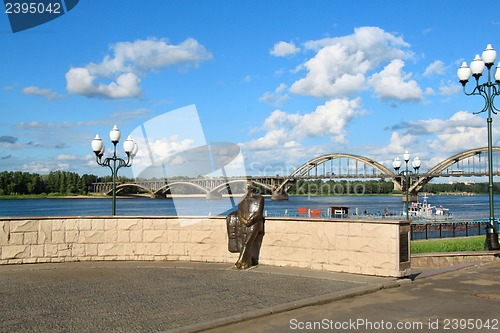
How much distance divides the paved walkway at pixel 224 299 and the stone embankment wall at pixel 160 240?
1.57ft

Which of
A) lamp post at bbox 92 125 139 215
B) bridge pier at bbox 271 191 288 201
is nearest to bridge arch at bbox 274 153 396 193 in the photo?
bridge pier at bbox 271 191 288 201

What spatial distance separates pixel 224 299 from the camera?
27.1 feet

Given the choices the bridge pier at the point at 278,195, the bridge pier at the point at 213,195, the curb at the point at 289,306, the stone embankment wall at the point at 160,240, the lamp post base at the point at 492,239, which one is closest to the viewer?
the curb at the point at 289,306

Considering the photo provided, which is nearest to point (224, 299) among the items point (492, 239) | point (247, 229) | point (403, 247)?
point (247, 229)

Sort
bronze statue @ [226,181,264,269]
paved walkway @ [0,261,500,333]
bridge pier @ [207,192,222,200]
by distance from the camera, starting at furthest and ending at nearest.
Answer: bridge pier @ [207,192,222,200] < bronze statue @ [226,181,264,269] < paved walkway @ [0,261,500,333]

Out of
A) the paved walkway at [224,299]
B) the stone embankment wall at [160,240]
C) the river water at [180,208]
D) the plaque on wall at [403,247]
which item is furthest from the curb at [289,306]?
the river water at [180,208]

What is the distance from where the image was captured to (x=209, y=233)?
12.7 meters

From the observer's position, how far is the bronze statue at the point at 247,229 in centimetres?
1157

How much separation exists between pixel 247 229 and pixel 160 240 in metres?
2.46

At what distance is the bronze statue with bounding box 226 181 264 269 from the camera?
11.6 metres

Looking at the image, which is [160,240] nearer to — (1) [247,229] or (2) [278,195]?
(1) [247,229]

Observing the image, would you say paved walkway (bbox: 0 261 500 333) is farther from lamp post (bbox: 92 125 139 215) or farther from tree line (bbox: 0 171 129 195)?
tree line (bbox: 0 171 129 195)

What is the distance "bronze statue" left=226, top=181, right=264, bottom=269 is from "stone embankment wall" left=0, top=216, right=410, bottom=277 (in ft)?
0.78

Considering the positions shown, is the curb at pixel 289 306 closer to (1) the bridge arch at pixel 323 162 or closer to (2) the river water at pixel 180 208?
(2) the river water at pixel 180 208
